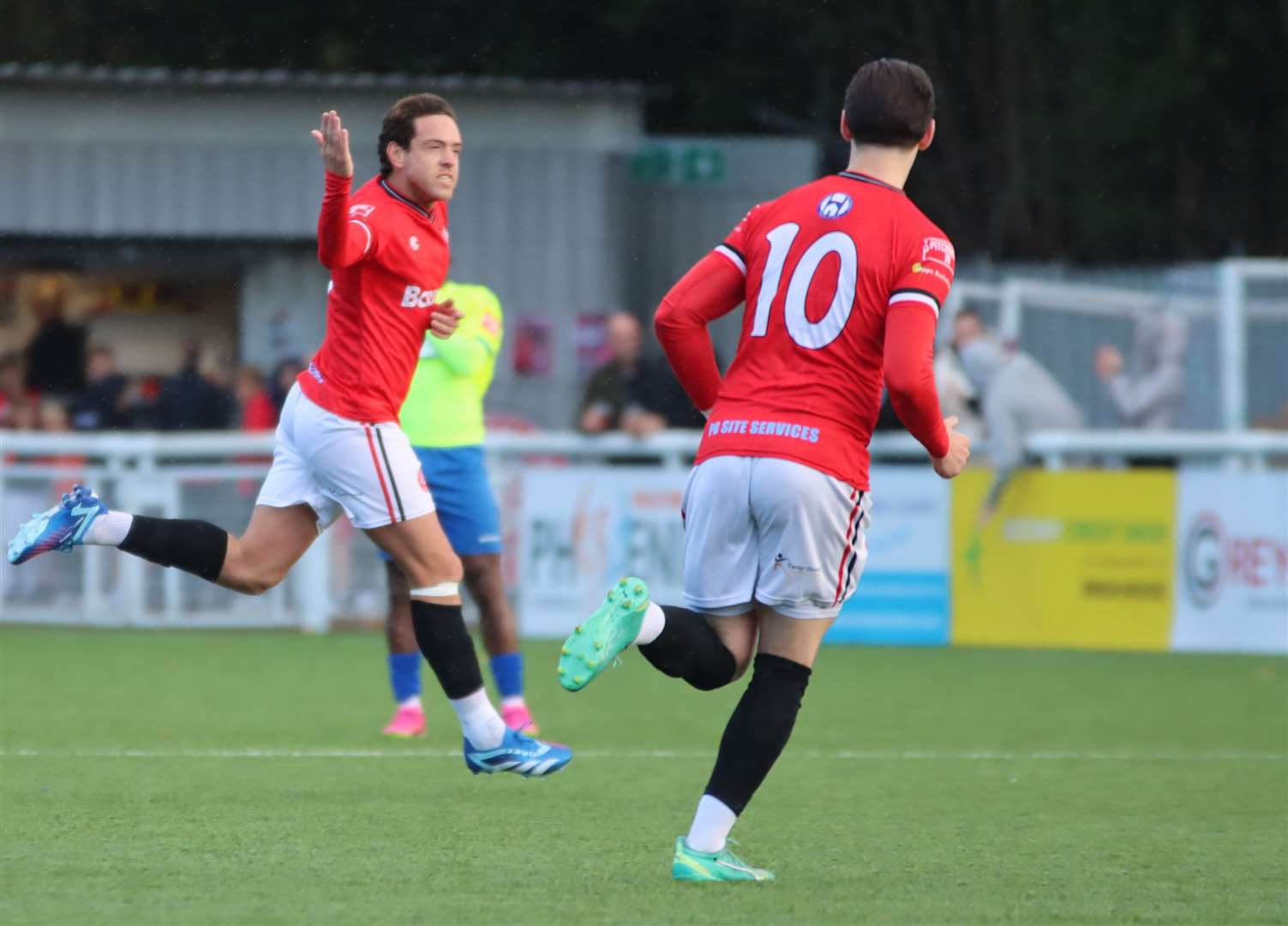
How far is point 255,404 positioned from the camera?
1600cm

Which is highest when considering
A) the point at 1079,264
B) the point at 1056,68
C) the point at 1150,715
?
the point at 1056,68

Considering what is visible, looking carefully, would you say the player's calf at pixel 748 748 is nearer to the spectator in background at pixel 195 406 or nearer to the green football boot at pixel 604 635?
the green football boot at pixel 604 635

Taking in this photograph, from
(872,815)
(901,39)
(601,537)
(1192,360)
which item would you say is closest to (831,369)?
(872,815)

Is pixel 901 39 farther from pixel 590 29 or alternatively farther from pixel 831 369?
pixel 831 369

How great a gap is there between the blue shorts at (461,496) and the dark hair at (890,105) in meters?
3.69

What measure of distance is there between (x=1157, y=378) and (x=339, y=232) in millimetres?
9327

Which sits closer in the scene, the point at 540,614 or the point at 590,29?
the point at 540,614

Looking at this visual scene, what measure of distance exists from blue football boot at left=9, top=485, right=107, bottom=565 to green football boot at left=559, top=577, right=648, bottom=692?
2.03 m

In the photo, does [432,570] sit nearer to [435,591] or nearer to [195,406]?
[435,591]

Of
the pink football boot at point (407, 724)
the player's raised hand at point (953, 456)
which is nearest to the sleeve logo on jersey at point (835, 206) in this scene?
the player's raised hand at point (953, 456)

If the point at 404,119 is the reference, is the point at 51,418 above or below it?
below

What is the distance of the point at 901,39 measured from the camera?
2583cm

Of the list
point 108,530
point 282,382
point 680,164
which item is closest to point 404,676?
point 108,530

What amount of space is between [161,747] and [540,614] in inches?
230
